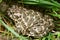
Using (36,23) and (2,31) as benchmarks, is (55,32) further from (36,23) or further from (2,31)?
(2,31)

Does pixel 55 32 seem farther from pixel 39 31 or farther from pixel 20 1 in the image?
pixel 20 1

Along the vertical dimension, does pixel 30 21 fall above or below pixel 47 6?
below

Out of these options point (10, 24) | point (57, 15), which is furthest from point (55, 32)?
point (10, 24)

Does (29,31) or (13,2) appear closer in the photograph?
(29,31)

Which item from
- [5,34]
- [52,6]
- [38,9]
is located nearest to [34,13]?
[38,9]

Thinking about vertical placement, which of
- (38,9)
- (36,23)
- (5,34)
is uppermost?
(38,9)

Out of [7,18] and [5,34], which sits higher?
[7,18]
